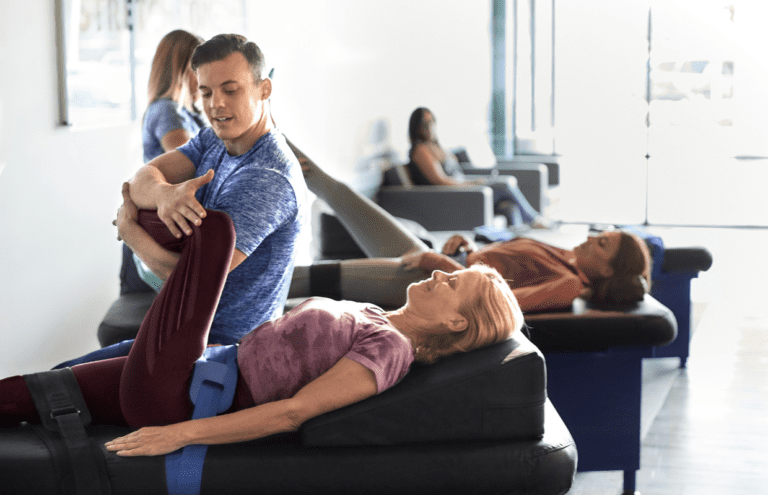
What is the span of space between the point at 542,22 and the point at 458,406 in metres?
8.64

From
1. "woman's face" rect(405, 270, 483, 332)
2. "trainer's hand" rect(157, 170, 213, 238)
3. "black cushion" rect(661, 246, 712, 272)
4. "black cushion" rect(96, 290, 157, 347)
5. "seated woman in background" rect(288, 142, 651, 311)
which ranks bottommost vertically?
"black cushion" rect(96, 290, 157, 347)

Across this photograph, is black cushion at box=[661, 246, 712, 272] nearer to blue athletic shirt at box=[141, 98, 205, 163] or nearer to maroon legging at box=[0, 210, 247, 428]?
blue athletic shirt at box=[141, 98, 205, 163]

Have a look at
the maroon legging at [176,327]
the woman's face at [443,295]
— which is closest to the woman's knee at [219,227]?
the maroon legging at [176,327]

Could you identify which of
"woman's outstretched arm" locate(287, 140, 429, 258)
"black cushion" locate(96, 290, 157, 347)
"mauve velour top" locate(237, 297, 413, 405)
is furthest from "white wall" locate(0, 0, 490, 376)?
"mauve velour top" locate(237, 297, 413, 405)

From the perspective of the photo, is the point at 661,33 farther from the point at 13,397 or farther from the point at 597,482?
the point at 13,397

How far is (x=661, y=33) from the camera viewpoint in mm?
8617

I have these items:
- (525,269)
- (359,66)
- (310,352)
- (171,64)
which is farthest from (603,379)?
(359,66)

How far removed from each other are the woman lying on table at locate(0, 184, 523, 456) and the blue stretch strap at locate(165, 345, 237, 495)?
0.06 feet

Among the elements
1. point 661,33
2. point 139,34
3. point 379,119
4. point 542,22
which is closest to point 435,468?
point 139,34

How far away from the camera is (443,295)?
1.77 metres

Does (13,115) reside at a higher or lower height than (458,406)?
higher

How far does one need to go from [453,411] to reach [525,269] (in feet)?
4.25

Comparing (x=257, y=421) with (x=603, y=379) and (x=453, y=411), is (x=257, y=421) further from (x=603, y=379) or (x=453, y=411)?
(x=603, y=379)

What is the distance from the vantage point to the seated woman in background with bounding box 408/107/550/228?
5629 millimetres
